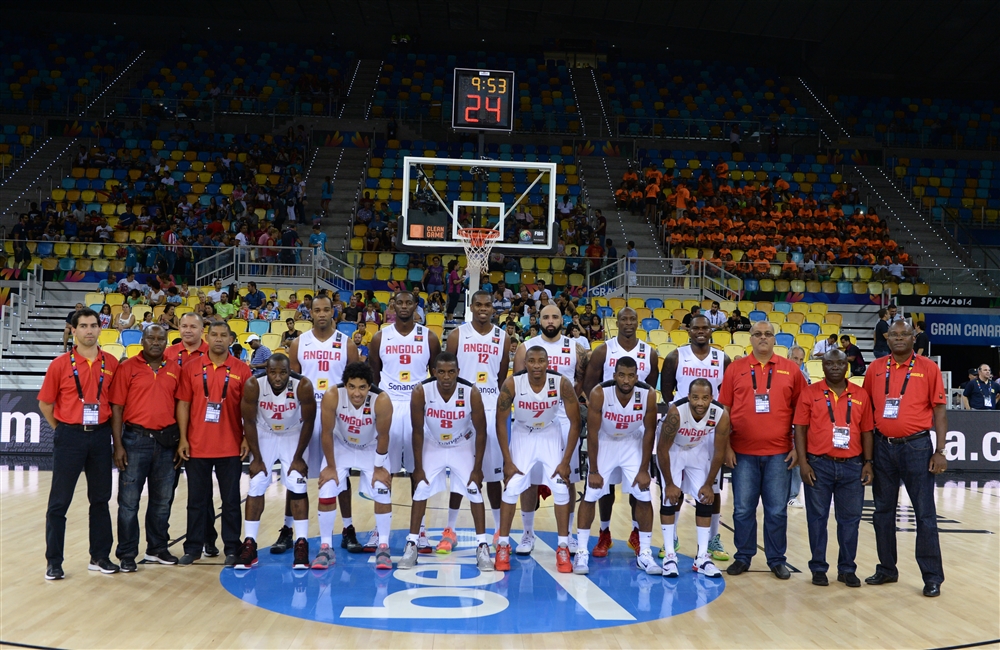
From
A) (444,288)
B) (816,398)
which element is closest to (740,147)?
(444,288)

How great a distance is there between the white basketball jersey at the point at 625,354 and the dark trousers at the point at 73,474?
4159mm

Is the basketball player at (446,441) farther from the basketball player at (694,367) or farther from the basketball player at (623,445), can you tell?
the basketball player at (694,367)

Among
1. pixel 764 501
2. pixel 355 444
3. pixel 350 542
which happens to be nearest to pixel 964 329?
pixel 764 501

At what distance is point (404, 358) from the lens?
8305 mm

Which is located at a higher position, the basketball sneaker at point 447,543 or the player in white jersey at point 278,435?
the player in white jersey at point 278,435

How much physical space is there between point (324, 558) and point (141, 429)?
1781 millimetres

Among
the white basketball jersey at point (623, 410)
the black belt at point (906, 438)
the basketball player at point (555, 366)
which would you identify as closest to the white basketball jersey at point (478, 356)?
the basketball player at point (555, 366)

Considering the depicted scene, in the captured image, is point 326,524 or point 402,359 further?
point 402,359

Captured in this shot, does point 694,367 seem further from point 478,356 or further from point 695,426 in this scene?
point 478,356

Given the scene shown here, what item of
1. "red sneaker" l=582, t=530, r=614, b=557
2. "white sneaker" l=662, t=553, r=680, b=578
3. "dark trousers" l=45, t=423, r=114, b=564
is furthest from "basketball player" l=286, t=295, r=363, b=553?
"white sneaker" l=662, t=553, r=680, b=578

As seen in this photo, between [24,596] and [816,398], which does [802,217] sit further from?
[24,596]

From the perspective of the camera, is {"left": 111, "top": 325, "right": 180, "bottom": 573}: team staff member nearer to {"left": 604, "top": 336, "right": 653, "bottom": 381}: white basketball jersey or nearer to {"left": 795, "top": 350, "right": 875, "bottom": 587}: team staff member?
{"left": 604, "top": 336, "right": 653, "bottom": 381}: white basketball jersey

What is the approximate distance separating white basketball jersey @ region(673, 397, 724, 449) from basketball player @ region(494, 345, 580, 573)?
85 cm

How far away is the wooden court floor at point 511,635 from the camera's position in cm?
566
